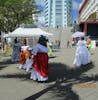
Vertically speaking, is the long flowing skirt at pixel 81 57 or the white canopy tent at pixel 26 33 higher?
the white canopy tent at pixel 26 33

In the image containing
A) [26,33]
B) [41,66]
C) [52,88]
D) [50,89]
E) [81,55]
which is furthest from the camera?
[26,33]

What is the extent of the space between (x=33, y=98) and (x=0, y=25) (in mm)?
43214

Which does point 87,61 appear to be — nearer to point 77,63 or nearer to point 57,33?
point 77,63

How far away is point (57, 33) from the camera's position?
72.3m

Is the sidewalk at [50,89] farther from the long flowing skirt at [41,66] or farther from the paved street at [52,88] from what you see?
the long flowing skirt at [41,66]

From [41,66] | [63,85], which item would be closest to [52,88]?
[63,85]

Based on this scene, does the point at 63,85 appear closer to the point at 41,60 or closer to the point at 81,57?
the point at 41,60

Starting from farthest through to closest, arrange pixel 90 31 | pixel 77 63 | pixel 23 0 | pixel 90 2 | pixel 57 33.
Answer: pixel 90 2 → pixel 90 31 → pixel 57 33 → pixel 23 0 → pixel 77 63

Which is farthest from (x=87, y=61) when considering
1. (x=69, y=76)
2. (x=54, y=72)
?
(x=69, y=76)

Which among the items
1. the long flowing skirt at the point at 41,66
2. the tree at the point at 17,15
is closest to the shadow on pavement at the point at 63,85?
the long flowing skirt at the point at 41,66

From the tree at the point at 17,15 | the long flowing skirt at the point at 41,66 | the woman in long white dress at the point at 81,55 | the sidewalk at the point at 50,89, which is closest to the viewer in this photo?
the sidewalk at the point at 50,89

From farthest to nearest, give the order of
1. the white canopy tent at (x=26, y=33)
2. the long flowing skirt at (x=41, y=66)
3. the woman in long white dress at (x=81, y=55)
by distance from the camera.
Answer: the white canopy tent at (x=26, y=33), the woman in long white dress at (x=81, y=55), the long flowing skirt at (x=41, y=66)

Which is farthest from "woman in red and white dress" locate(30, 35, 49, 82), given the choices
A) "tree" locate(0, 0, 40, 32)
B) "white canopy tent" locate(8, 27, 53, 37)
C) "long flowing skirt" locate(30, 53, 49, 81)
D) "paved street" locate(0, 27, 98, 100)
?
"tree" locate(0, 0, 40, 32)

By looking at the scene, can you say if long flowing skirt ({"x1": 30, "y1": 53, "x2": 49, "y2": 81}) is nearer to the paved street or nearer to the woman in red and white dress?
the woman in red and white dress
